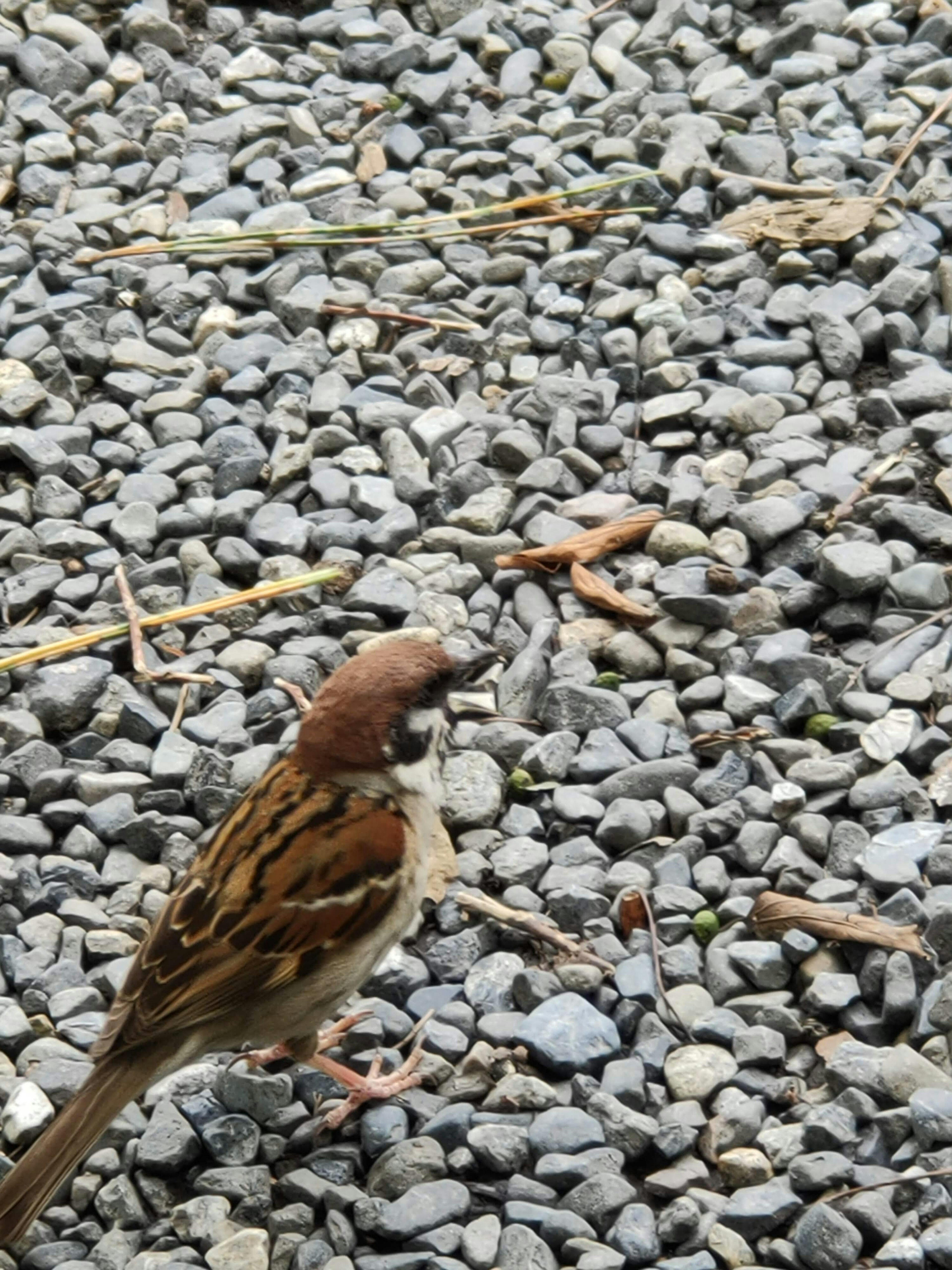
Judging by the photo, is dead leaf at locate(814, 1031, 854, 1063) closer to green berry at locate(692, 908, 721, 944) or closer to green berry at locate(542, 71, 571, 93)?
green berry at locate(692, 908, 721, 944)

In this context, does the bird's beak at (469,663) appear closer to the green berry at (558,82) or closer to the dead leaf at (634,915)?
the dead leaf at (634,915)

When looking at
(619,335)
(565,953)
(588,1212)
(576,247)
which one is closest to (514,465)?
(619,335)

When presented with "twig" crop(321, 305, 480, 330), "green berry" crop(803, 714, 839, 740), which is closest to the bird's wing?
"green berry" crop(803, 714, 839, 740)

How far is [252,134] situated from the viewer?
6.32 m

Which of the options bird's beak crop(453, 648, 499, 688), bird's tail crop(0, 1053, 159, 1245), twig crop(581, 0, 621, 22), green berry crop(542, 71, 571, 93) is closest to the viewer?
bird's tail crop(0, 1053, 159, 1245)

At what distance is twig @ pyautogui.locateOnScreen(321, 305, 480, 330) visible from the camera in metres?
5.49

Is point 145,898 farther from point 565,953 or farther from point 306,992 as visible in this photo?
point 565,953

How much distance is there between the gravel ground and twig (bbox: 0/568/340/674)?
4cm

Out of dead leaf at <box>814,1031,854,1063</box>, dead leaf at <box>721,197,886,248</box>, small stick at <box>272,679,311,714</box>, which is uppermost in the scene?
dead leaf at <box>721,197,886,248</box>

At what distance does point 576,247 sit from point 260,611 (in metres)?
1.80

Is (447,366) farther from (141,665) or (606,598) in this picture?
(141,665)

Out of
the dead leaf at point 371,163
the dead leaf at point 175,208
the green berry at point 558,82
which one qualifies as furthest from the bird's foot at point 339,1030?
the green berry at point 558,82

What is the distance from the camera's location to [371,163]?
6164 millimetres

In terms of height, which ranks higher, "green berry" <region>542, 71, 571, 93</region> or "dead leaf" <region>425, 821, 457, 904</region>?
"green berry" <region>542, 71, 571, 93</region>
